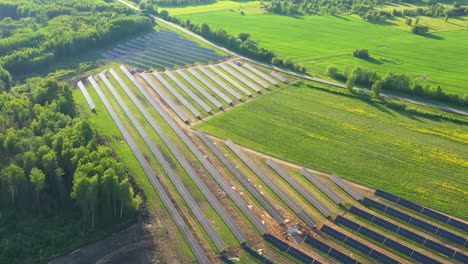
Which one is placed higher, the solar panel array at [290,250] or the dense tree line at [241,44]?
the dense tree line at [241,44]

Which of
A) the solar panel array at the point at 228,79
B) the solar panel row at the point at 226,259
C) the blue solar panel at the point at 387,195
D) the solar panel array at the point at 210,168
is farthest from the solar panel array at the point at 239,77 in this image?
the solar panel row at the point at 226,259

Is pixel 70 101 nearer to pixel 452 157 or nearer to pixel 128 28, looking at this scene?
pixel 128 28

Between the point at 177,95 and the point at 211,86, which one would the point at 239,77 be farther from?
the point at 177,95

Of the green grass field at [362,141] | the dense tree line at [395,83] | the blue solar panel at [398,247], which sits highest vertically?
the dense tree line at [395,83]

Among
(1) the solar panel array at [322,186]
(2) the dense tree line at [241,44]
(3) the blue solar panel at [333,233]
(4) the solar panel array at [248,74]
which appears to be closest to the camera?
(3) the blue solar panel at [333,233]

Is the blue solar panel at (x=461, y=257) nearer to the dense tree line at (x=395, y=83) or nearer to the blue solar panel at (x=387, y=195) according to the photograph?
the blue solar panel at (x=387, y=195)

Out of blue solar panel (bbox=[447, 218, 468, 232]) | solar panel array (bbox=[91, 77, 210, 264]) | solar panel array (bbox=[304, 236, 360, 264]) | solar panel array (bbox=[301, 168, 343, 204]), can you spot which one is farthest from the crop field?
solar panel array (bbox=[304, 236, 360, 264])

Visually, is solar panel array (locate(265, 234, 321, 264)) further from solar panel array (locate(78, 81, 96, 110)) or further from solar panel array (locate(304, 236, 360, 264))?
solar panel array (locate(78, 81, 96, 110))

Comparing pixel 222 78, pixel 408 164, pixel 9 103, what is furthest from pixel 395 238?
pixel 9 103
